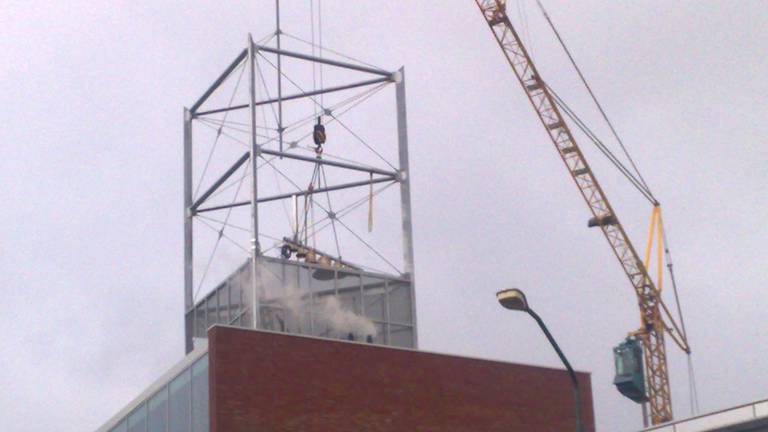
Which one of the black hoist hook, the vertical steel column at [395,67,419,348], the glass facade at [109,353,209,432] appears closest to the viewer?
the glass facade at [109,353,209,432]

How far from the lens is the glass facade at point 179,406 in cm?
3872

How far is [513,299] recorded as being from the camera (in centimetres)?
2608

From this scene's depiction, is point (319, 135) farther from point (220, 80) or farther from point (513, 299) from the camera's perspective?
point (513, 299)

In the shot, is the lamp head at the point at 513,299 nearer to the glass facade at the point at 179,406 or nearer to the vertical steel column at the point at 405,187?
the glass facade at the point at 179,406

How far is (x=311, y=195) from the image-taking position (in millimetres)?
49969

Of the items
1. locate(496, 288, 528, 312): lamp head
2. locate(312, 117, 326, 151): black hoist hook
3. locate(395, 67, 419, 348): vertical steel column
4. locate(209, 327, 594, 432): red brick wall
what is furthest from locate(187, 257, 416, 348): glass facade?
locate(496, 288, 528, 312): lamp head

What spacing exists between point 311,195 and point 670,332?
5011 centimetres

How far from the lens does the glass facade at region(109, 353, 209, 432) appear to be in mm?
38719

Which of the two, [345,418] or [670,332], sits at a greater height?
[670,332]

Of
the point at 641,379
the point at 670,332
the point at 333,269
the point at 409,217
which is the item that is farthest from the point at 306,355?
the point at 670,332

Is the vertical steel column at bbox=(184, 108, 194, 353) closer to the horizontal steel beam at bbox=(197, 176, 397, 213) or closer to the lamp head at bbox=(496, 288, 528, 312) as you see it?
the horizontal steel beam at bbox=(197, 176, 397, 213)

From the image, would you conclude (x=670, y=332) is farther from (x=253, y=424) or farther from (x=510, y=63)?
(x=253, y=424)

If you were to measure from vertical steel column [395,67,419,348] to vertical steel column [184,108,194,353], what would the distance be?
7199 millimetres

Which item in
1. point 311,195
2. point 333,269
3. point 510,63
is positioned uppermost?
point 510,63
